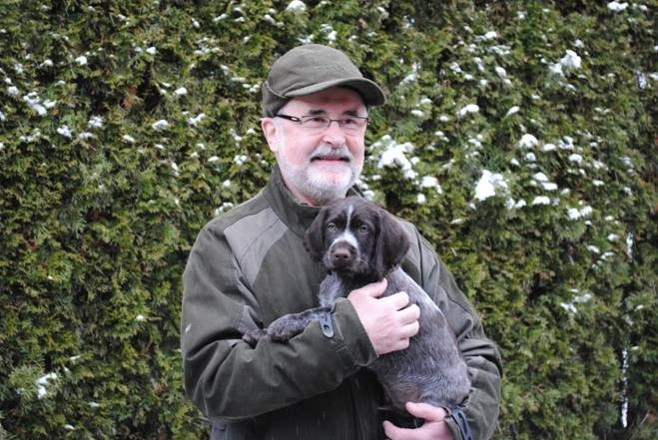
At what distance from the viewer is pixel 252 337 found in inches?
117

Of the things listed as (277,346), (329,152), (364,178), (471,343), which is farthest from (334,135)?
(364,178)

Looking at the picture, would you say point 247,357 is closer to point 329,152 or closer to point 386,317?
point 386,317

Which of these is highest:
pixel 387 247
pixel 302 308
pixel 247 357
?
pixel 387 247

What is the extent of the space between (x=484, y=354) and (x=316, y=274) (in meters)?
0.75

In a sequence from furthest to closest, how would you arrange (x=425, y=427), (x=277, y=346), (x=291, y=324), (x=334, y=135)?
(x=334, y=135)
(x=425, y=427)
(x=291, y=324)
(x=277, y=346)

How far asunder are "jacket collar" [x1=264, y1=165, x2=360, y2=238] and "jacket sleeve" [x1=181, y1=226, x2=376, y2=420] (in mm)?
338

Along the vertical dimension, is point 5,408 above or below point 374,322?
below

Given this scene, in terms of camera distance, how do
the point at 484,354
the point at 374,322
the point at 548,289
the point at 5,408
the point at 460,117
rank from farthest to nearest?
the point at 548,289
the point at 460,117
the point at 5,408
the point at 484,354
the point at 374,322

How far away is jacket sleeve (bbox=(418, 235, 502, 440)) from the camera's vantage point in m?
3.26

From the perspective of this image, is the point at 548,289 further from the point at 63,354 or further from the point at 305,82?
the point at 305,82

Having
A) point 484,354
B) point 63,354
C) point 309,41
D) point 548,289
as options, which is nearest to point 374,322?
point 484,354

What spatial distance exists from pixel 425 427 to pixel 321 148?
1.02 m

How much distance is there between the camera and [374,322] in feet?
9.44

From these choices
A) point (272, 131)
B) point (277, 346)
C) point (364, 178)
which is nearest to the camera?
point (277, 346)
